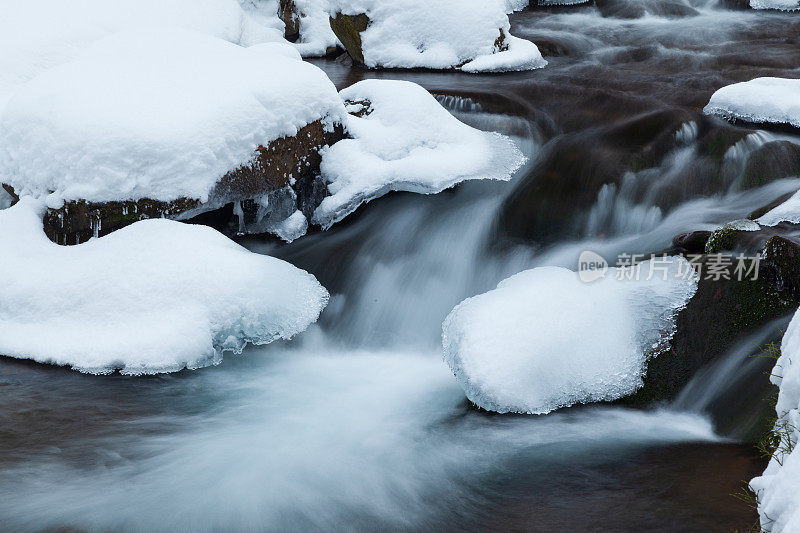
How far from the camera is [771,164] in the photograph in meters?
5.71

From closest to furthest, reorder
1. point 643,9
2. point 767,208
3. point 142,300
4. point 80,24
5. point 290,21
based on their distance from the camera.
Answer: point 142,300 → point 767,208 → point 80,24 → point 643,9 → point 290,21

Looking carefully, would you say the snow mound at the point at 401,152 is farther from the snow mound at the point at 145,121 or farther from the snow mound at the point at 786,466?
the snow mound at the point at 786,466

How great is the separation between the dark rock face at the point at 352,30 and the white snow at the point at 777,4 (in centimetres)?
653

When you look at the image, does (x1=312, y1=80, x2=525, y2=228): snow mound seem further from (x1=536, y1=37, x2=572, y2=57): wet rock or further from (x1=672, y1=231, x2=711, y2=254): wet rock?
(x1=536, y1=37, x2=572, y2=57): wet rock

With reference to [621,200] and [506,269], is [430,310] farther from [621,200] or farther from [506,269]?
[621,200]

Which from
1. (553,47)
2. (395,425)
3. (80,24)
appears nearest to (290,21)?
(80,24)

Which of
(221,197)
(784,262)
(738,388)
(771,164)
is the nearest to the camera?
(738,388)

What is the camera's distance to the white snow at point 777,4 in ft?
36.9

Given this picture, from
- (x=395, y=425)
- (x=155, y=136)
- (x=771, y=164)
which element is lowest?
(x=395, y=425)

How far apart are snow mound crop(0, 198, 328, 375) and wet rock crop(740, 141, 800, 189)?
142 inches

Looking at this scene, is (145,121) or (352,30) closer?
(145,121)

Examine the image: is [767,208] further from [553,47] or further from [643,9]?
[643,9]

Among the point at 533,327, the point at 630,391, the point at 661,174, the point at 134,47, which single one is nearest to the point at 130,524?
Result: the point at 533,327

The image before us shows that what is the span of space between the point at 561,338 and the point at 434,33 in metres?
6.29
